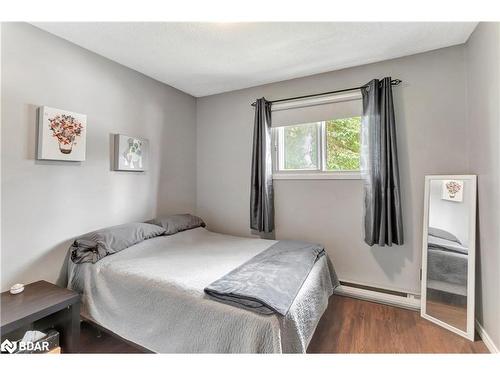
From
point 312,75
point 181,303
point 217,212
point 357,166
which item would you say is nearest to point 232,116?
point 312,75

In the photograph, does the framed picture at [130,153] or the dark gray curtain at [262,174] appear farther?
the dark gray curtain at [262,174]

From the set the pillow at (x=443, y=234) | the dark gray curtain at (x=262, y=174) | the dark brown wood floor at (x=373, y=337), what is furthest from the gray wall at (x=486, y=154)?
the dark gray curtain at (x=262, y=174)

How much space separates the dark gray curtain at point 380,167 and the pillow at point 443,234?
231 millimetres

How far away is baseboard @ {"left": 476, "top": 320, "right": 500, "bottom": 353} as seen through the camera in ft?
5.45

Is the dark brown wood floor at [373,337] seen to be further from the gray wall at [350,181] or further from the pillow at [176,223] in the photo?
the pillow at [176,223]

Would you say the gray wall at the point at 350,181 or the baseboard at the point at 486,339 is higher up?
the gray wall at the point at 350,181

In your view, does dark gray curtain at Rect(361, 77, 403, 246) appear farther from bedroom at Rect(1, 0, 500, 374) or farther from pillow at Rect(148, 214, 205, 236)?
pillow at Rect(148, 214, 205, 236)

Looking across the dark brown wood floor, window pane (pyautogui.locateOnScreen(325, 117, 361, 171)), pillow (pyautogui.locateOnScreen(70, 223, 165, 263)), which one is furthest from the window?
pillow (pyautogui.locateOnScreen(70, 223, 165, 263))

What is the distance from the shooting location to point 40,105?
1.83m

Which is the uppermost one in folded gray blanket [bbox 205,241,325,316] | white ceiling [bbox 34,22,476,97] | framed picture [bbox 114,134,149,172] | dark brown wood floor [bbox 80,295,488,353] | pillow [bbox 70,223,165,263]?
white ceiling [bbox 34,22,476,97]

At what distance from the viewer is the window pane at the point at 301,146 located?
2.77 metres

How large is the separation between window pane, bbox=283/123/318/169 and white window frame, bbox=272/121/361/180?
0.15ft
